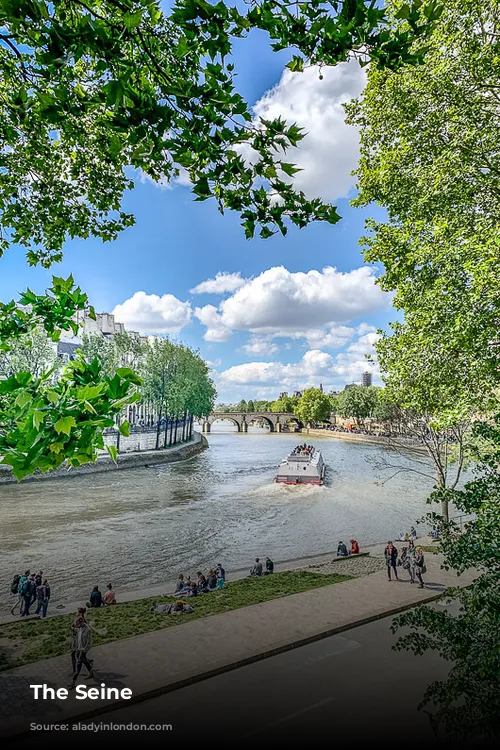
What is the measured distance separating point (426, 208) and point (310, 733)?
1040cm

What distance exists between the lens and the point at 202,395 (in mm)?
75625

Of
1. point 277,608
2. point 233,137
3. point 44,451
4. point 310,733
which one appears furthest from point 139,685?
point 233,137

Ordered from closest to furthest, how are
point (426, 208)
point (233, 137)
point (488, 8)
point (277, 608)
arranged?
point (233, 137)
point (488, 8)
point (426, 208)
point (277, 608)

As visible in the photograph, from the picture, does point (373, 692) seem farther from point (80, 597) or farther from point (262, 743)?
point (80, 597)

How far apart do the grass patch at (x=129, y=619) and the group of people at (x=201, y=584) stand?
0.39 metres

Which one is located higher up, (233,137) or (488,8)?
(488,8)

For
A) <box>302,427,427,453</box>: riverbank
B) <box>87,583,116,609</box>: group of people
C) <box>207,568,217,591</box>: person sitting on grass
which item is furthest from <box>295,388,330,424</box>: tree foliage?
<box>87,583,116,609</box>: group of people

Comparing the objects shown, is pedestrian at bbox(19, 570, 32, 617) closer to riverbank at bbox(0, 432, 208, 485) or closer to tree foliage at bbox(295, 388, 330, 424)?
riverbank at bbox(0, 432, 208, 485)

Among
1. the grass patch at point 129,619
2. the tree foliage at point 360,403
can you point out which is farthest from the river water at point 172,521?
the tree foliage at point 360,403

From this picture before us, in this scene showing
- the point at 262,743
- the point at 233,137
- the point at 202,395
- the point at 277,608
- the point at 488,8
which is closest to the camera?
the point at 233,137

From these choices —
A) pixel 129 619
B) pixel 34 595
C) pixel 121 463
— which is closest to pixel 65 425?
pixel 129 619

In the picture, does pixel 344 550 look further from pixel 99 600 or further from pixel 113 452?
pixel 113 452

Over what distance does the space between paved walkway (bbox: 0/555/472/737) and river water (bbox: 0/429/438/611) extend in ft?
20.2

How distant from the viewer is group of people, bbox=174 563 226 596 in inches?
582
